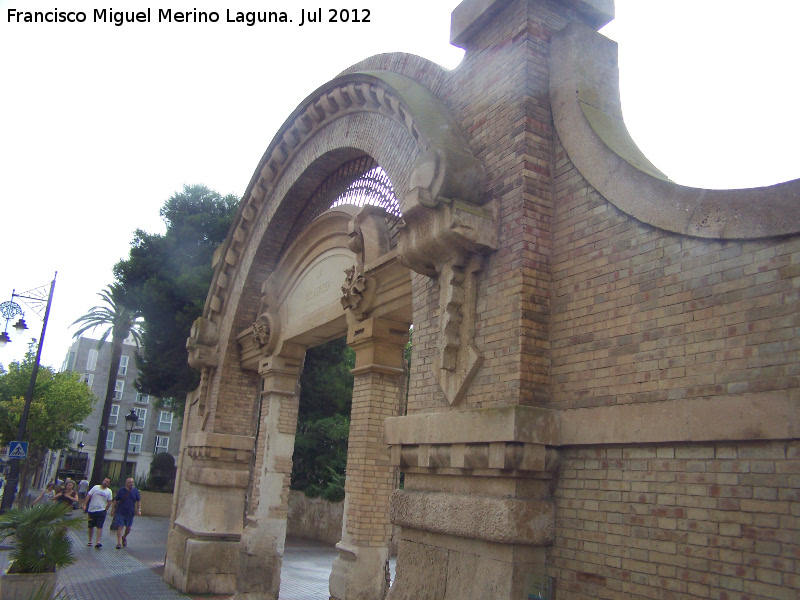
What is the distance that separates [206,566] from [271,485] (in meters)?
1.95

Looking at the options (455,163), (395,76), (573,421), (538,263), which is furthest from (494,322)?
(395,76)

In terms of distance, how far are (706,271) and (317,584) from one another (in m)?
10.8

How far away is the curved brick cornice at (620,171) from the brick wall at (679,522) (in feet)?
3.97

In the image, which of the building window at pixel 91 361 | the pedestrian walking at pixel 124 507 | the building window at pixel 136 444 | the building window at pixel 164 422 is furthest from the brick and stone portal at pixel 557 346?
the building window at pixel 91 361

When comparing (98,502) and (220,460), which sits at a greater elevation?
(220,460)

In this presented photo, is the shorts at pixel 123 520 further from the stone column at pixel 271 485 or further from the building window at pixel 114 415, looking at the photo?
the building window at pixel 114 415

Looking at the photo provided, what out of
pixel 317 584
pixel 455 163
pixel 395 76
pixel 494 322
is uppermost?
pixel 395 76

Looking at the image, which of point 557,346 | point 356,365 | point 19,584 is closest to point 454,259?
point 557,346

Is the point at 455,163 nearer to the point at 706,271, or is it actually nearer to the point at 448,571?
the point at 706,271

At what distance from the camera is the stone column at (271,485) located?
32.6ft

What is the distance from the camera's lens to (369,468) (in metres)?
7.51

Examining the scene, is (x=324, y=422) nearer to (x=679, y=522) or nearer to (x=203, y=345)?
(x=203, y=345)

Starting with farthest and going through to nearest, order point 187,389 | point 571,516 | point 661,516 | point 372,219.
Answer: point 187,389, point 372,219, point 571,516, point 661,516

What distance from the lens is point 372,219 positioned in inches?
313
